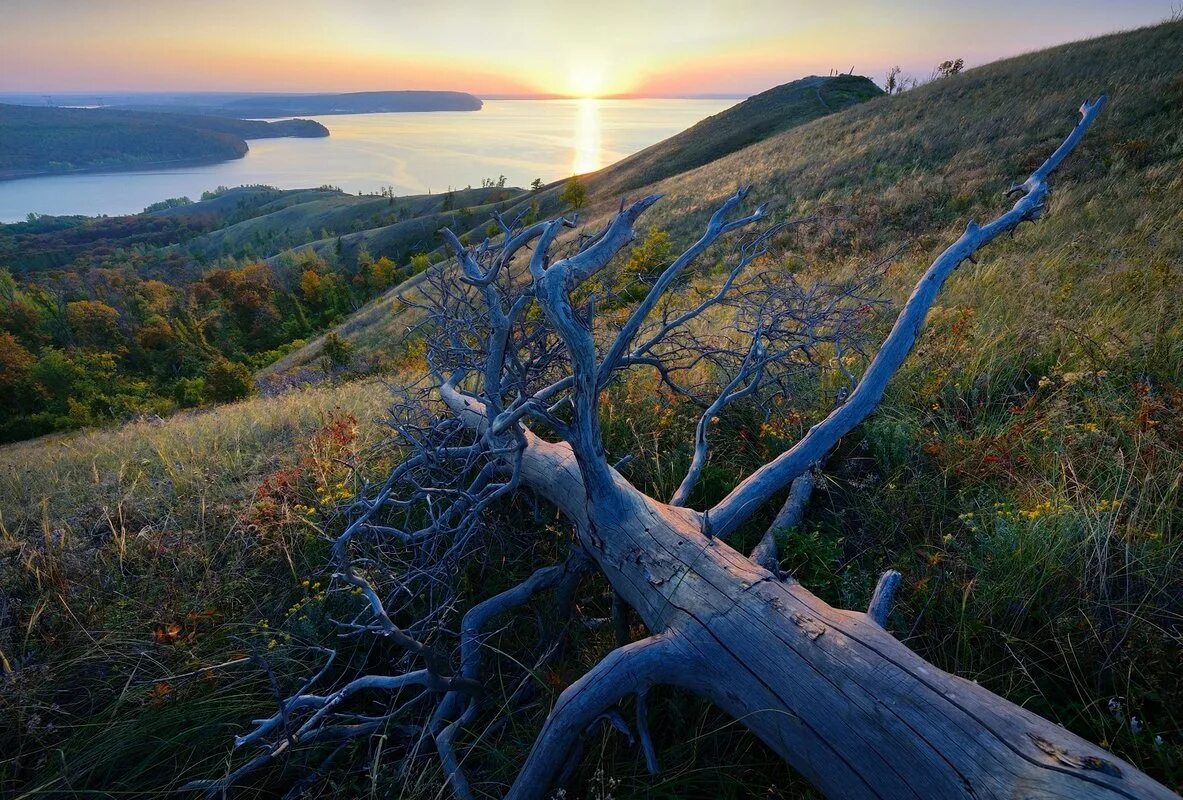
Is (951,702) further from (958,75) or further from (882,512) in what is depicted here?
(958,75)

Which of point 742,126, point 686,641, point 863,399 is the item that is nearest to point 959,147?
point 863,399

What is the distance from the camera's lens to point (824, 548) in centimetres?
254

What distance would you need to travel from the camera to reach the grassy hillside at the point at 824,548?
6.51ft

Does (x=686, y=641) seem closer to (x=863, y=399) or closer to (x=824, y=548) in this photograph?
(x=824, y=548)

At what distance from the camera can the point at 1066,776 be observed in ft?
4.02

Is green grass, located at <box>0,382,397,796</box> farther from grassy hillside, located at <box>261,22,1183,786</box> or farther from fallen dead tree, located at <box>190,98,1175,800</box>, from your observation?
grassy hillside, located at <box>261,22,1183,786</box>

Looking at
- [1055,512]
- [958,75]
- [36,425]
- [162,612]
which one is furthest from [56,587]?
[36,425]

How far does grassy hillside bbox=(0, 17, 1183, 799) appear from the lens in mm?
1983

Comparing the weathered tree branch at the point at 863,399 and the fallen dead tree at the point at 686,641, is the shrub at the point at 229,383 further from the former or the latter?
the weathered tree branch at the point at 863,399

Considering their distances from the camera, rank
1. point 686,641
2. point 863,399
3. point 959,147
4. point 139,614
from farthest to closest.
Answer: point 959,147 → point 139,614 → point 863,399 → point 686,641

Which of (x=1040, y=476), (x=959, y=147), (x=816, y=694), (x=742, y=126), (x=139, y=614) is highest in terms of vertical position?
(x=742, y=126)

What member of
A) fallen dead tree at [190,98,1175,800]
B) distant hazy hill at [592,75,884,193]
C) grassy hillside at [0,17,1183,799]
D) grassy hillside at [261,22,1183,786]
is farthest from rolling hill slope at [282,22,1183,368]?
distant hazy hill at [592,75,884,193]

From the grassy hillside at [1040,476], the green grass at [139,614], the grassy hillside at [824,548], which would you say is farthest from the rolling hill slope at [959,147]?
the green grass at [139,614]

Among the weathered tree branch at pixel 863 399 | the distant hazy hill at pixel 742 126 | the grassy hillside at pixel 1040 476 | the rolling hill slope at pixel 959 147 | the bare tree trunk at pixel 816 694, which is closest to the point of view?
the bare tree trunk at pixel 816 694
